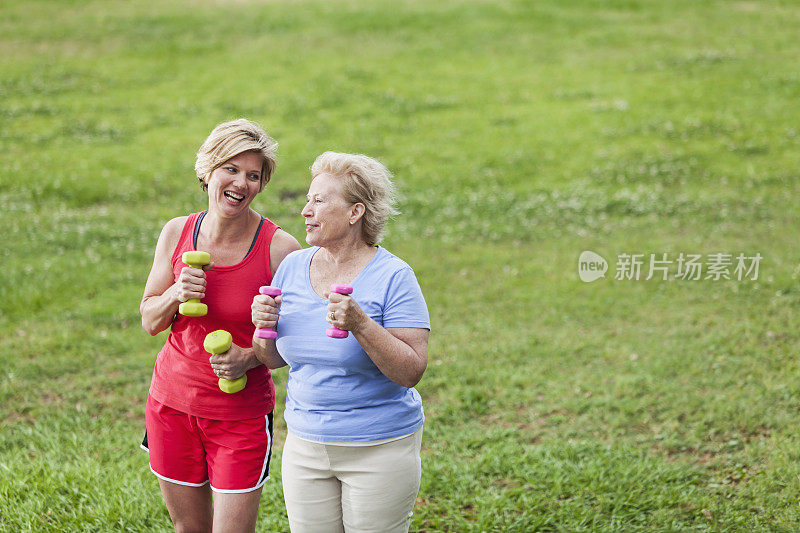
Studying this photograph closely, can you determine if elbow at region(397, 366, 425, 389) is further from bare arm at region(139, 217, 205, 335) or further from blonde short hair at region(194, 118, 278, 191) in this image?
blonde short hair at region(194, 118, 278, 191)

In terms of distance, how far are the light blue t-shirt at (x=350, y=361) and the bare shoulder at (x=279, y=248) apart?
34 centimetres

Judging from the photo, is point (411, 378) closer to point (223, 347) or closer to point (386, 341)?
point (386, 341)

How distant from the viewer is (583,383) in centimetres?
712

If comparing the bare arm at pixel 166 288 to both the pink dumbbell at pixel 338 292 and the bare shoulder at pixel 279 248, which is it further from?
the pink dumbbell at pixel 338 292

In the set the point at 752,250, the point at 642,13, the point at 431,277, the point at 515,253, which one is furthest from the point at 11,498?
the point at 642,13

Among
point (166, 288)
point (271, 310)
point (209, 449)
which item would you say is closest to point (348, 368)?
point (271, 310)

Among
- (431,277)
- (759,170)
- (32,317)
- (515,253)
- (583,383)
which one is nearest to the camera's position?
(583,383)

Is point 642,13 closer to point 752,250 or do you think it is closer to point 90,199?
point 752,250

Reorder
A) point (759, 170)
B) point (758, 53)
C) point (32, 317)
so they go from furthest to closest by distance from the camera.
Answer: point (758, 53) → point (759, 170) → point (32, 317)

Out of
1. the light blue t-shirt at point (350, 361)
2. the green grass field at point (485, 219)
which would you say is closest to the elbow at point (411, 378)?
the light blue t-shirt at point (350, 361)

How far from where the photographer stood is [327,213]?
131 inches

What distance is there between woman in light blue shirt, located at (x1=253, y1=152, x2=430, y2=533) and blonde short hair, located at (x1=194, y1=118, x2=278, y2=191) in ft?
0.98

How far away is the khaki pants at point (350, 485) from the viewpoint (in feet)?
10.9

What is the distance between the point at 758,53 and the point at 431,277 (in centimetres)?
1154
